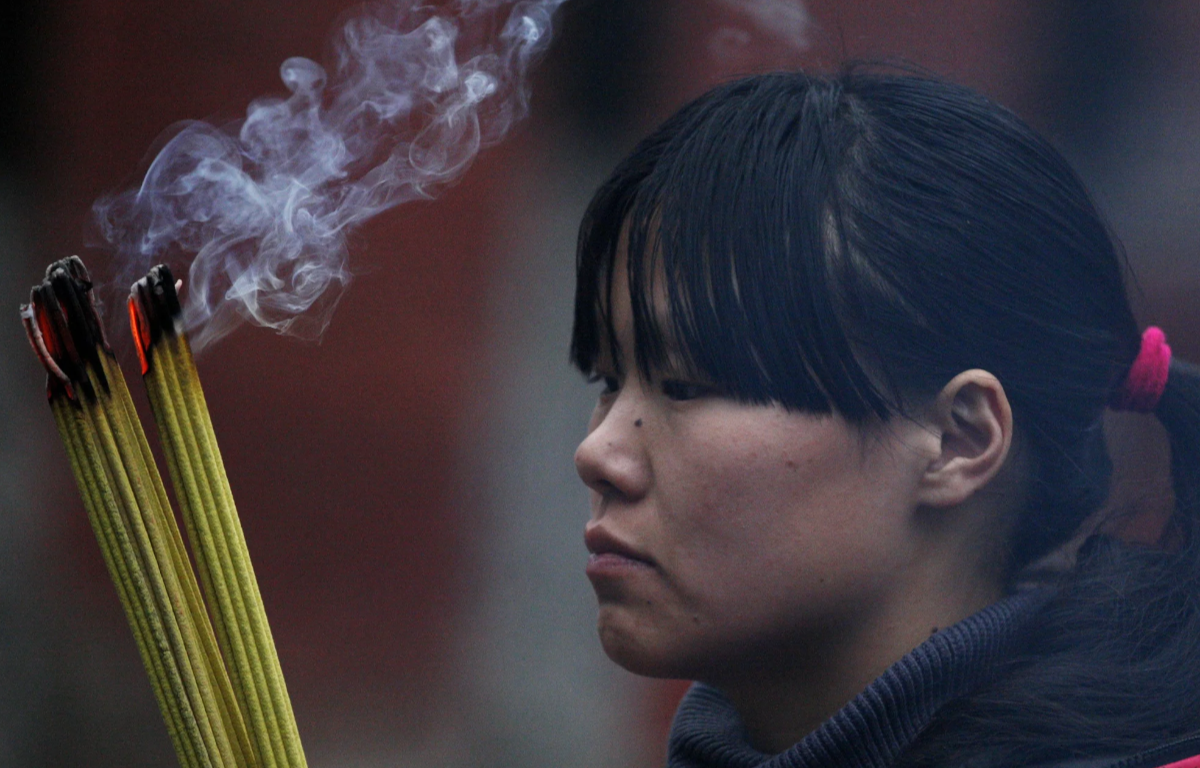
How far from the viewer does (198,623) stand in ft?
3.46

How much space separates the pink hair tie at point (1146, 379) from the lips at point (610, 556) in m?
0.62

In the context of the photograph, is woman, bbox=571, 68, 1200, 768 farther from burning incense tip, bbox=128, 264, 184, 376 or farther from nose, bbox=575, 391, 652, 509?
burning incense tip, bbox=128, 264, 184, 376

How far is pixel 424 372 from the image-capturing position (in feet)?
12.2

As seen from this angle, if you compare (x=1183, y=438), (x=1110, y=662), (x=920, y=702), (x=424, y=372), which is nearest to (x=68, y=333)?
(x=920, y=702)

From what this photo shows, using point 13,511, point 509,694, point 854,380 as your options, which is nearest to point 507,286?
point 509,694

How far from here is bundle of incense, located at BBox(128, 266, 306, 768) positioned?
102 centimetres

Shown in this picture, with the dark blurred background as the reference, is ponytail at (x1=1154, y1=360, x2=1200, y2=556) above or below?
below

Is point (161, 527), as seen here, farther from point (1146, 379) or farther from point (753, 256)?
point (1146, 379)

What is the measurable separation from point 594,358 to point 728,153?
0.30m

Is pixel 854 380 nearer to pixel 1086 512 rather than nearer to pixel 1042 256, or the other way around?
pixel 1042 256

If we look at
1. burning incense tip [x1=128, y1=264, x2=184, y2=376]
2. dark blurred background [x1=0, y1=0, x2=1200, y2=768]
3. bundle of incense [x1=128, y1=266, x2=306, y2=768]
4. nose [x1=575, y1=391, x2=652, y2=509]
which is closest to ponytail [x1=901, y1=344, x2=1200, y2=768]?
nose [x1=575, y1=391, x2=652, y2=509]

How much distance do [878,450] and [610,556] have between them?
32cm

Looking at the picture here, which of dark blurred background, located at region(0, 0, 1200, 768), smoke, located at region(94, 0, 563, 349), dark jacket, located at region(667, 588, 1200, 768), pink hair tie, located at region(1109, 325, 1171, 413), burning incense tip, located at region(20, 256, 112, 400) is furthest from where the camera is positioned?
dark blurred background, located at region(0, 0, 1200, 768)

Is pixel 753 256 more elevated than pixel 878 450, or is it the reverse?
pixel 753 256
